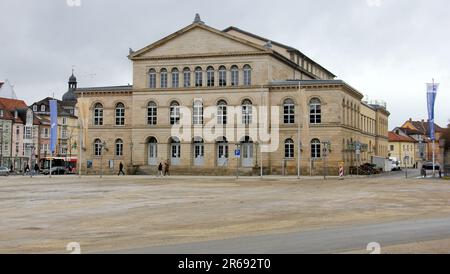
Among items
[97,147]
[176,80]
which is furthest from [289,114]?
[97,147]

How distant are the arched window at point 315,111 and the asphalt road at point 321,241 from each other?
49.8 m

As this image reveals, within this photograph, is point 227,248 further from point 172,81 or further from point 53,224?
point 172,81

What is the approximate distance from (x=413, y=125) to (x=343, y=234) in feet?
537

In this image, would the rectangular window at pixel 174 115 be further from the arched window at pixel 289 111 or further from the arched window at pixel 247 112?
the arched window at pixel 289 111

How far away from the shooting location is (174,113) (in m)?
70.4

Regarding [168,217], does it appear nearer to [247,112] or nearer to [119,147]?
[247,112]

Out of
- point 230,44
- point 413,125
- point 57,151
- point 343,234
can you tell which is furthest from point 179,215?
point 413,125

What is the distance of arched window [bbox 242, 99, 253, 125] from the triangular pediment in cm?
604

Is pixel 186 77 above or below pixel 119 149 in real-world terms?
above

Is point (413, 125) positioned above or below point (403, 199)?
above

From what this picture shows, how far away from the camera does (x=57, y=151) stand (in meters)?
121

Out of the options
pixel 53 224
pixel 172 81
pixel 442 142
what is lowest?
pixel 53 224

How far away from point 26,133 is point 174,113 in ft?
167

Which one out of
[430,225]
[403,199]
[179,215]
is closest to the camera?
[430,225]
